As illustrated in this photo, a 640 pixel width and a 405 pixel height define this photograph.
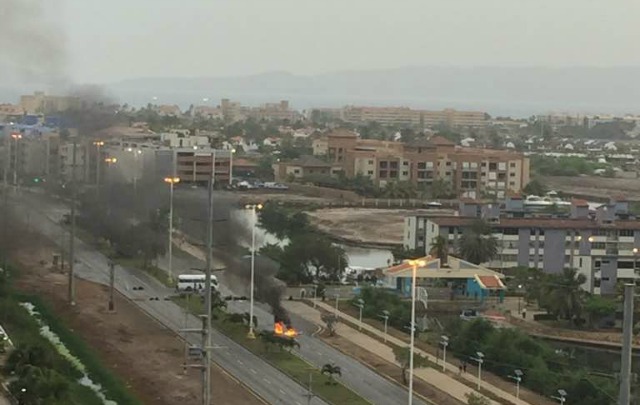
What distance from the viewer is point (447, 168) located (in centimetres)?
3072

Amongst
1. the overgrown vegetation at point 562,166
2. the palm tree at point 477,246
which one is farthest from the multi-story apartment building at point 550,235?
the overgrown vegetation at point 562,166

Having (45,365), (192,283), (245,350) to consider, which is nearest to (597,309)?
(192,283)

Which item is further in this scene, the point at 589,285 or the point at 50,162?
the point at 50,162

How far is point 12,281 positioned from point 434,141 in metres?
19.6

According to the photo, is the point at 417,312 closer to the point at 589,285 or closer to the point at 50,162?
→ the point at 589,285

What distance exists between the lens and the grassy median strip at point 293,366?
8672 mm

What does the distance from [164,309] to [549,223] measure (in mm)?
6391

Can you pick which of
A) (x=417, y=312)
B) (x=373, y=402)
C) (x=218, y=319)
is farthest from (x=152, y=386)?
(x=417, y=312)

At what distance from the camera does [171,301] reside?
501 inches

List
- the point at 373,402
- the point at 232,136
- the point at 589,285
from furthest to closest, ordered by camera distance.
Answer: the point at 232,136 → the point at 589,285 → the point at 373,402

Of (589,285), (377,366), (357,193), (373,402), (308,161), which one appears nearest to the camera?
(373,402)

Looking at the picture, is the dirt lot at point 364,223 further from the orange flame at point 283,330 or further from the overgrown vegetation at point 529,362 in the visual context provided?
the overgrown vegetation at point 529,362

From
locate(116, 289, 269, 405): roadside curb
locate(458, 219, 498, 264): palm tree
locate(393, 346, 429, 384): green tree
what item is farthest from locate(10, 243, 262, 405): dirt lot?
locate(458, 219, 498, 264): palm tree

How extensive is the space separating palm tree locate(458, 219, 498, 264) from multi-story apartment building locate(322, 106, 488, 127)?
192 feet
